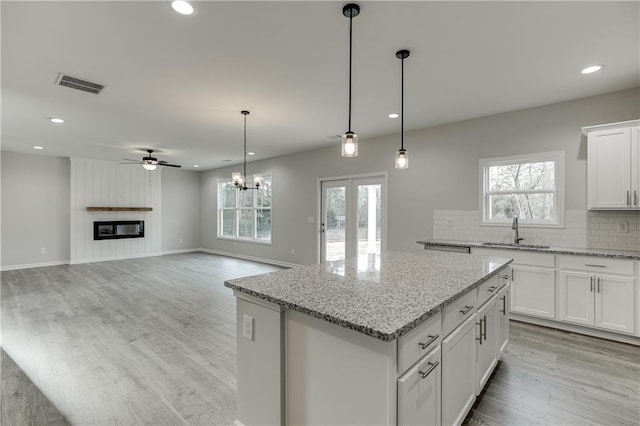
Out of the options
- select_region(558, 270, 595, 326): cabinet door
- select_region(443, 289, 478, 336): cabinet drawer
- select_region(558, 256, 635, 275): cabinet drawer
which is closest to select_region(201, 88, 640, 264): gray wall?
select_region(558, 256, 635, 275): cabinet drawer

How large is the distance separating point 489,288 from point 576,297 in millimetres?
1895

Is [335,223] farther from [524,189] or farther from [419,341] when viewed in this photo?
[419,341]

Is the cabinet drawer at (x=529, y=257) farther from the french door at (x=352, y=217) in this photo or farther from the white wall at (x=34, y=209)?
the white wall at (x=34, y=209)

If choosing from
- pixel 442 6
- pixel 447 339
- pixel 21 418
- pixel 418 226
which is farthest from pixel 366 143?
pixel 21 418

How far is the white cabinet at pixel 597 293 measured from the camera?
2971mm

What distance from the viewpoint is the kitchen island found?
1.20 m

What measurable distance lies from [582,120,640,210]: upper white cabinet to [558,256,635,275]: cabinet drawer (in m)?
0.62

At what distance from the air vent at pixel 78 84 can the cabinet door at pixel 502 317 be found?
4.44 m

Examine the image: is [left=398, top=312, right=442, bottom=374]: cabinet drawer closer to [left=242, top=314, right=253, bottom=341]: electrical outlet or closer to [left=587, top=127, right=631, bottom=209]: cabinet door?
[left=242, top=314, right=253, bottom=341]: electrical outlet

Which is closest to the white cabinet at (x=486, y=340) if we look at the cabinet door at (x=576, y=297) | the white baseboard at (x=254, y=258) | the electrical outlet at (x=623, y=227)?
the cabinet door at (x=576, y=297)

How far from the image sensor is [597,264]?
3.10 m

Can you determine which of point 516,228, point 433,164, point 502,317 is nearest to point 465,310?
point 502,317

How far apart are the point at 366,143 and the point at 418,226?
6.10ft

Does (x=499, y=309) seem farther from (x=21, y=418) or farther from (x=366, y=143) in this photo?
(x=366, y=143)
